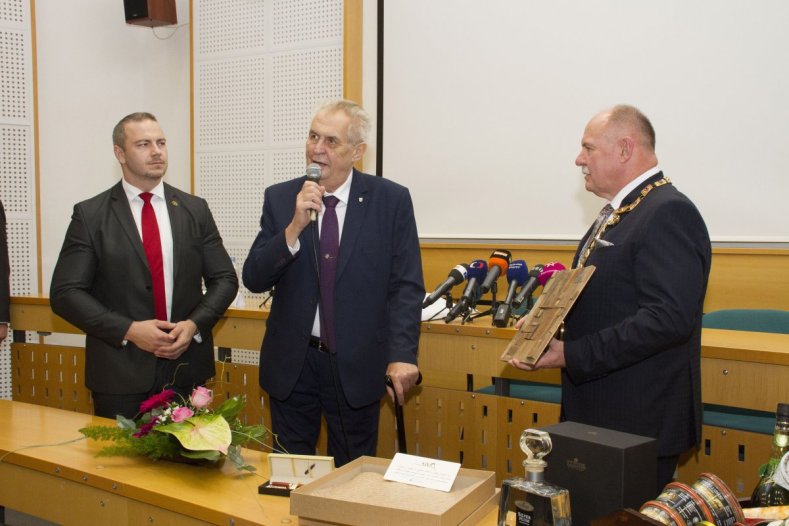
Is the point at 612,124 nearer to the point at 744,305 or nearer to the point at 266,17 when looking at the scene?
the point at 744,305

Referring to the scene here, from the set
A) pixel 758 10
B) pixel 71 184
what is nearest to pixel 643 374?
pixel 758 10

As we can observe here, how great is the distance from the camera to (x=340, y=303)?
2.65 m

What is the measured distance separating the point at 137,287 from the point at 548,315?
1.69m

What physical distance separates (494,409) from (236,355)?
101 inches

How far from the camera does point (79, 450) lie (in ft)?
7.87

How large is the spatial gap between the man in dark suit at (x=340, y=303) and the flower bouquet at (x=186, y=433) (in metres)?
0.42

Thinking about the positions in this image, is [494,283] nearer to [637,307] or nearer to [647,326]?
[637,307]

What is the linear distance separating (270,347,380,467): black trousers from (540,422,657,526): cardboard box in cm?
118

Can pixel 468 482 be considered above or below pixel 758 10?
below

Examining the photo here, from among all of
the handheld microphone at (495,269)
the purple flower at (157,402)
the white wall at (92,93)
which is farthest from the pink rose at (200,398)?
the white wall at (92,93)

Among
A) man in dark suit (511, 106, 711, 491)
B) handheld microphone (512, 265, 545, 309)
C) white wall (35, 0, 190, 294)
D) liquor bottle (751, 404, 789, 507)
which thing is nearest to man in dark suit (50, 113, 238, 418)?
handheld microphone (512, 265, 545, 309)

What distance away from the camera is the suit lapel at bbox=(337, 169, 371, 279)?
8.76 feet

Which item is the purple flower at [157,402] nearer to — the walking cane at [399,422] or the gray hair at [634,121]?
the walking cane at [399,422]

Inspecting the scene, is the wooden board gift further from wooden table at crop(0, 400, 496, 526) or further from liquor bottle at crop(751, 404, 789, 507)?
liquor bottle at crop(751, 404, 789, 507)
